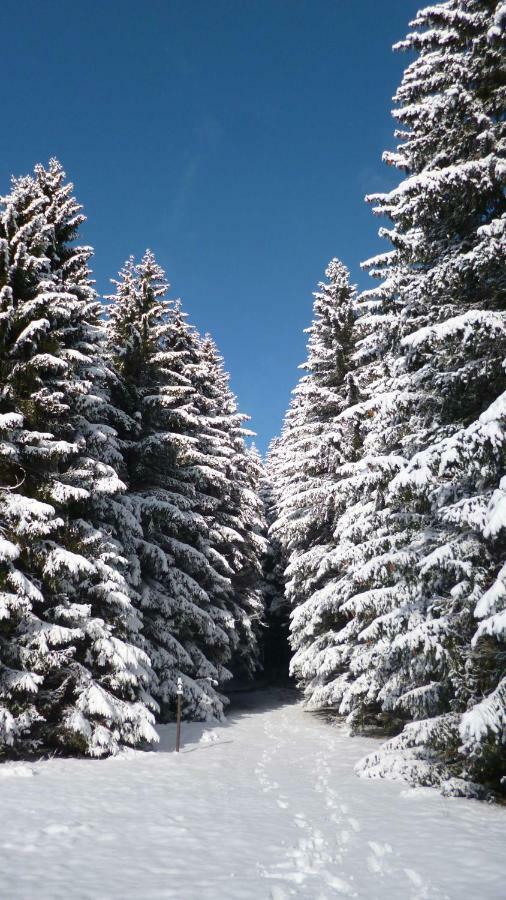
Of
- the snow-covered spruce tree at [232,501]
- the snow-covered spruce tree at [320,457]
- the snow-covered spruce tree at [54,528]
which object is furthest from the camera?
the snow-covered spruce tree at [232,501]

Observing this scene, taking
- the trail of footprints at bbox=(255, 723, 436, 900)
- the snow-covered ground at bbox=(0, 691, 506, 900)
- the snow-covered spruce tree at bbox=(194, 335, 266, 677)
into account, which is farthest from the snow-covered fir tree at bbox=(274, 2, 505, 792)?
the snow-covered spruce tree at bbox=(194, 335, 266, 677)

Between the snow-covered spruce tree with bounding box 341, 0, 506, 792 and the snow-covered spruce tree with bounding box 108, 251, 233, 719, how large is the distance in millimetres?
7592

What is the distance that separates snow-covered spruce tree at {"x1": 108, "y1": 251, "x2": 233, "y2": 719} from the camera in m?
17.1

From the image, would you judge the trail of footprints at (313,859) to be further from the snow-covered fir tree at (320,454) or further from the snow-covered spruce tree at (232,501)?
the snow-covered spruce tree at (232,501)

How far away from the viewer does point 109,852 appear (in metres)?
6.25

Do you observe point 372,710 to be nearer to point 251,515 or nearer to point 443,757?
point 443,757

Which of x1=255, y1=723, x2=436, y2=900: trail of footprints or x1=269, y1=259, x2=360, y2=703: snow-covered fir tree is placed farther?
x1=269, y1=259, x2=360, y2=703: snow-covered fir tree

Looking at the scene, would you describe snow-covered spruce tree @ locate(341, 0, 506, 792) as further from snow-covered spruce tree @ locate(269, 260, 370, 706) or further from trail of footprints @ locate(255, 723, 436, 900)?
snow-covered spruce tree @ locate(269, 260, 370, 706)

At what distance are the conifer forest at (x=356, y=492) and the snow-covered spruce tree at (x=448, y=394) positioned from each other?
5 centimetres

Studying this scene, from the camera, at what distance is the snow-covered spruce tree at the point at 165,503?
17.1 meters

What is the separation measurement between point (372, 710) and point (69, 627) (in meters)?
9.23

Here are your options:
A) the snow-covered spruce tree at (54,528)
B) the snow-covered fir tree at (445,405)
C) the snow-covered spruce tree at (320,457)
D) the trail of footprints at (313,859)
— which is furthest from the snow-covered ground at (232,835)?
the snow-covered spruce tree at (320,457)

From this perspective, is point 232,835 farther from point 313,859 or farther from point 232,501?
point 232,501

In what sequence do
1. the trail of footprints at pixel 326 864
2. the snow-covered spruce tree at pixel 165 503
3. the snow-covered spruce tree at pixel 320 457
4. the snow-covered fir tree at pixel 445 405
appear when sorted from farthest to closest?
the snow-covered spruce tree at pixel 320 457 → the snow-covered spruce tree at pixel 165 503 → the snow-covered fir tree at pixel 445 405 → the trail of footprints at pixel 326 864
